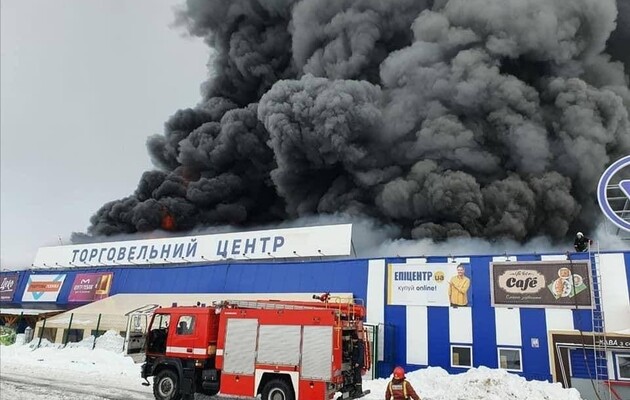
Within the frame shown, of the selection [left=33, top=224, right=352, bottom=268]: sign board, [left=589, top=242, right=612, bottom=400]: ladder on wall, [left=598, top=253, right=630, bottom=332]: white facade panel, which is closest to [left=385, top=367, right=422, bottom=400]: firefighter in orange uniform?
[left=589, top=242, right=612, bottom=400]: ladder on wall

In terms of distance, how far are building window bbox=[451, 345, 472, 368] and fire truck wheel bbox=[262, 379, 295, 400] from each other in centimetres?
731

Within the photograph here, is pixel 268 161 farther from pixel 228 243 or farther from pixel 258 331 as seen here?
pixel 258 331

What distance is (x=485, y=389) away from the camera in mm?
12227

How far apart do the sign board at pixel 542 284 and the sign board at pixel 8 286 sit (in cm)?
2994

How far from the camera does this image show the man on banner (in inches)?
630

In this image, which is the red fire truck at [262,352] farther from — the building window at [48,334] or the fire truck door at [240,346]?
the building window at [48,334]

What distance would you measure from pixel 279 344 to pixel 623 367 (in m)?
10.1

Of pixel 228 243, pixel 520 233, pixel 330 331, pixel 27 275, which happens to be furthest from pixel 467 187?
pixel 27 275

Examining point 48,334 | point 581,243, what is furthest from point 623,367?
point 48,334

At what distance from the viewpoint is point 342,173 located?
42844mm

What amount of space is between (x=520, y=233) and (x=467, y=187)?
15.5ft

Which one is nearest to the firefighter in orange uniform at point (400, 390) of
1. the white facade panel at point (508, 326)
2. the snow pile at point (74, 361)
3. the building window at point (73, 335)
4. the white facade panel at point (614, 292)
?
the white facade panel at point (508, 326)

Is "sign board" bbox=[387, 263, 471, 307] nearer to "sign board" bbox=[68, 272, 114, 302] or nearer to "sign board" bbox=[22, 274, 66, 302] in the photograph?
"sign board" bbox=[68, 272, 114, 302]

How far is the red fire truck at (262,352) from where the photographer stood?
10.4 m
